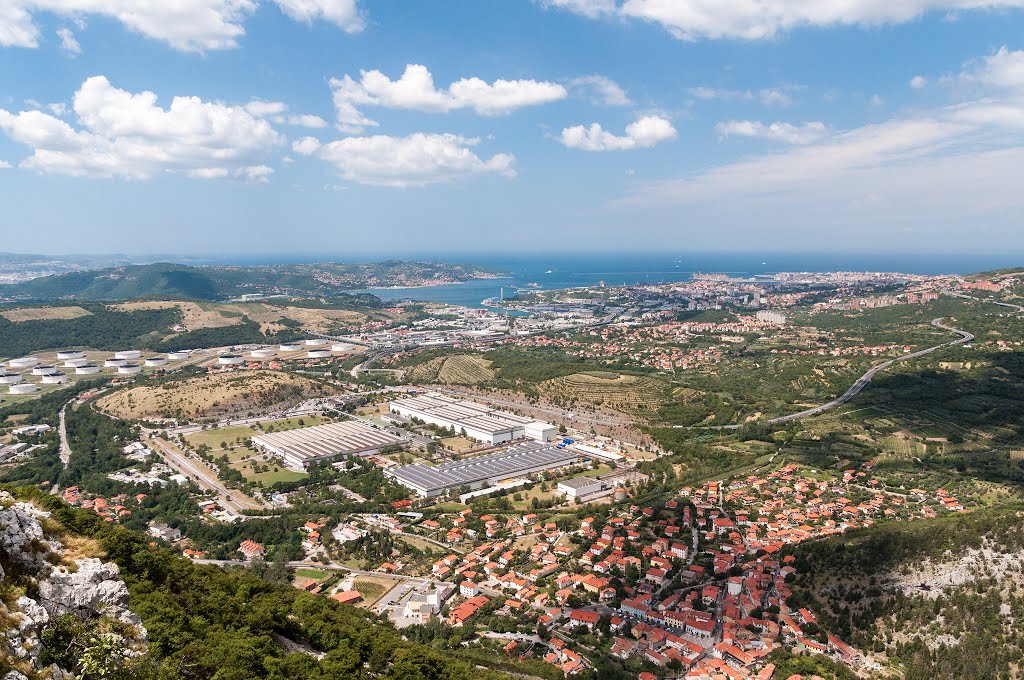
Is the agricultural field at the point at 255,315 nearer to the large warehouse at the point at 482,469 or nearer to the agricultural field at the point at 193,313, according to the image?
the agricultural field at the point at 193,313

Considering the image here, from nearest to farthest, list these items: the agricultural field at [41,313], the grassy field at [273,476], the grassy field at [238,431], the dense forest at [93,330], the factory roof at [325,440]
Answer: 1. the grassy field at [273,476]
2. the factory roof at [325,440]
3. the grassy field at [238,431]
4. the dense forest at [93,330]
5. the agricultural field at [41,313]

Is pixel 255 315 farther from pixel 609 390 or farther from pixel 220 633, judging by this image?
pixel 220 633

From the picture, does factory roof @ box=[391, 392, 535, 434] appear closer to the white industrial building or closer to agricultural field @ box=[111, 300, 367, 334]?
the white industrial building

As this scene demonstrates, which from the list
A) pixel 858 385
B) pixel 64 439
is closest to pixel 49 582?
pixel 64 439

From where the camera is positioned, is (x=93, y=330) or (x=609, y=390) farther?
(x=93, y=330)

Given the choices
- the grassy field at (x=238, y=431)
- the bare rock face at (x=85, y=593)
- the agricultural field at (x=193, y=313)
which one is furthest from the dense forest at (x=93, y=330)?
the bare rock face at (x=85, y=593)

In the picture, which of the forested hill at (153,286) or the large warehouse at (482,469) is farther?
the forested hill at (153,286)

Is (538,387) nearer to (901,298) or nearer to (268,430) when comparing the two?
(268,430)

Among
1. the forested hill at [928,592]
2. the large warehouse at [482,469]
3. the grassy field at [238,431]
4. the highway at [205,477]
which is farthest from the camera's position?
the grassy field at [238,431]
